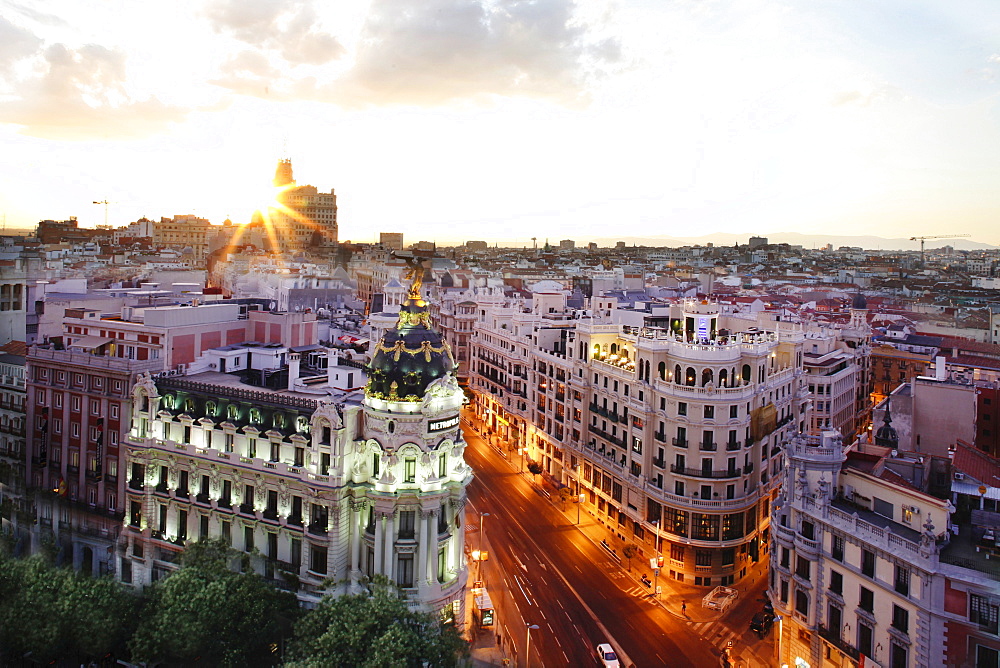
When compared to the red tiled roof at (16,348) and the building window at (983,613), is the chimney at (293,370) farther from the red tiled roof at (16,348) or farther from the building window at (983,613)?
the building window at (983,613)

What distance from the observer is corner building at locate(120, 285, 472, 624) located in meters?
55.8

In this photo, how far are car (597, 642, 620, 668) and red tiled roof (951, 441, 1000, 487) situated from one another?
27940mm

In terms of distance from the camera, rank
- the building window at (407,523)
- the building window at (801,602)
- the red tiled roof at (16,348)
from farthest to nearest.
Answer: the red tiled roof at (16,348), the building window at (407,523), the building window at (801,602)

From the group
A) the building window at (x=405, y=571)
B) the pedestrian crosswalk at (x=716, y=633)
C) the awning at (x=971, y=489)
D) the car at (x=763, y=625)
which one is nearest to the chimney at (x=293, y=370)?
the building window at (x=405, y=571)

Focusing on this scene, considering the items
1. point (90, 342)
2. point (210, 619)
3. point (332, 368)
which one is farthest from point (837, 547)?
point (90, 342)

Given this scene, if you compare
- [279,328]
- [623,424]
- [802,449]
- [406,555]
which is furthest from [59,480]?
[802,449]

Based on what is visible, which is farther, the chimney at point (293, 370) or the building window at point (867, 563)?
the chimney at point (293, 370)

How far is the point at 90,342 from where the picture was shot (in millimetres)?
81188

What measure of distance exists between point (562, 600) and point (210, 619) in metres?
31.0

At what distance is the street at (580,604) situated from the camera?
58.6m

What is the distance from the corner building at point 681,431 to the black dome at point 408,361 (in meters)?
25.9

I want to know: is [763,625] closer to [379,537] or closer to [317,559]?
[379,537]

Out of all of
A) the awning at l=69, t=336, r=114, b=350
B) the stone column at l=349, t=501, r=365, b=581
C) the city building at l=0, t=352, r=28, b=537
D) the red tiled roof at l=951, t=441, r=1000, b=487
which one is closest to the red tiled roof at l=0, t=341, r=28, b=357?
the city building at l=0, t=352, r=28, b=537

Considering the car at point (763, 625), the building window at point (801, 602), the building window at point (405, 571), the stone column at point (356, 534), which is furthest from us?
the car at point (763, 625)
